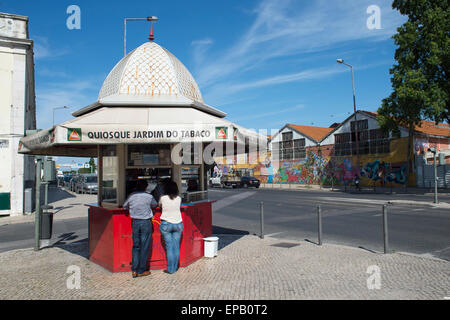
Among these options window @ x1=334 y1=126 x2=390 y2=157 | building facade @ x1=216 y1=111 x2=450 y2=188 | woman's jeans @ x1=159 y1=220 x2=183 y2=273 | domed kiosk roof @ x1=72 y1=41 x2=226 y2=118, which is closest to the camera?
woman's jeans @ x1=159 y1=220 x2=183 y2=273

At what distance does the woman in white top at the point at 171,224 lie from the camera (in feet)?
19.3

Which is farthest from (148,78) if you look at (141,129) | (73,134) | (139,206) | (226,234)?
(226,234)

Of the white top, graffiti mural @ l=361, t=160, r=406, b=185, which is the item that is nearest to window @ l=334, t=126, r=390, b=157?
graffiti mural @ l=361, t=160, r=406, b=185

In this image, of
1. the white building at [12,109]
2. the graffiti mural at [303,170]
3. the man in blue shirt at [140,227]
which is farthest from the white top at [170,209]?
the graffiti mural at [303,170]

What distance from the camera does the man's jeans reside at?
5.67m

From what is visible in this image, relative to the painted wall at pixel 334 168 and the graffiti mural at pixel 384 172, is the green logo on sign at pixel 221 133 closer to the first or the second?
the painted wall at pixel 334 168

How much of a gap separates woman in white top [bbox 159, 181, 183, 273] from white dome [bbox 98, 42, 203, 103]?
1.80m

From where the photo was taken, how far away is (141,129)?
5.46m

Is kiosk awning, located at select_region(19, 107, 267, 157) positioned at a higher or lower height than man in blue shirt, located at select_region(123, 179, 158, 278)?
higher

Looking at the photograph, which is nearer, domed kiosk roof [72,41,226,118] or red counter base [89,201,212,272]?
red counter base [89,201,212,272]

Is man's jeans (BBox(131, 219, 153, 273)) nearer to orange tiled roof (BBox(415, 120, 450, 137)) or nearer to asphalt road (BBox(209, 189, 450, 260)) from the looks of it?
asphalt road (BBox(209, 189, 450, 260))

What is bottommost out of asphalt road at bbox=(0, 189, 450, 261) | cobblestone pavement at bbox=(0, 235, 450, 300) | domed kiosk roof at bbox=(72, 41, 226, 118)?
asphalt road at bbox=(0, 189, 450, 261)

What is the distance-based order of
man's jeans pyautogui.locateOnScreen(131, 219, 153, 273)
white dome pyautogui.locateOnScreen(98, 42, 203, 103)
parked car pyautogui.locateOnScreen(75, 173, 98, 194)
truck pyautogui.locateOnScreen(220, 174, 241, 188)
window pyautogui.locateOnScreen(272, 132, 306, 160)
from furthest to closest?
window pyautogui.locateOnScreen(272, 132, 306, 160) → truck pyautogui.locateOnScreen(220, 174, 241, 188) → parked car pyautogui.locateOnScreen(75, 173, 98, 194) → white dome pyautogui.locateOnScreen(98, 42, 203, 103) → man's jeans pyautogui.locateOnScreen(131, 219, 153, 273)

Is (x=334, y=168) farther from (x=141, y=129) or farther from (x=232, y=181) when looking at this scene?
(x=141, y=129)
